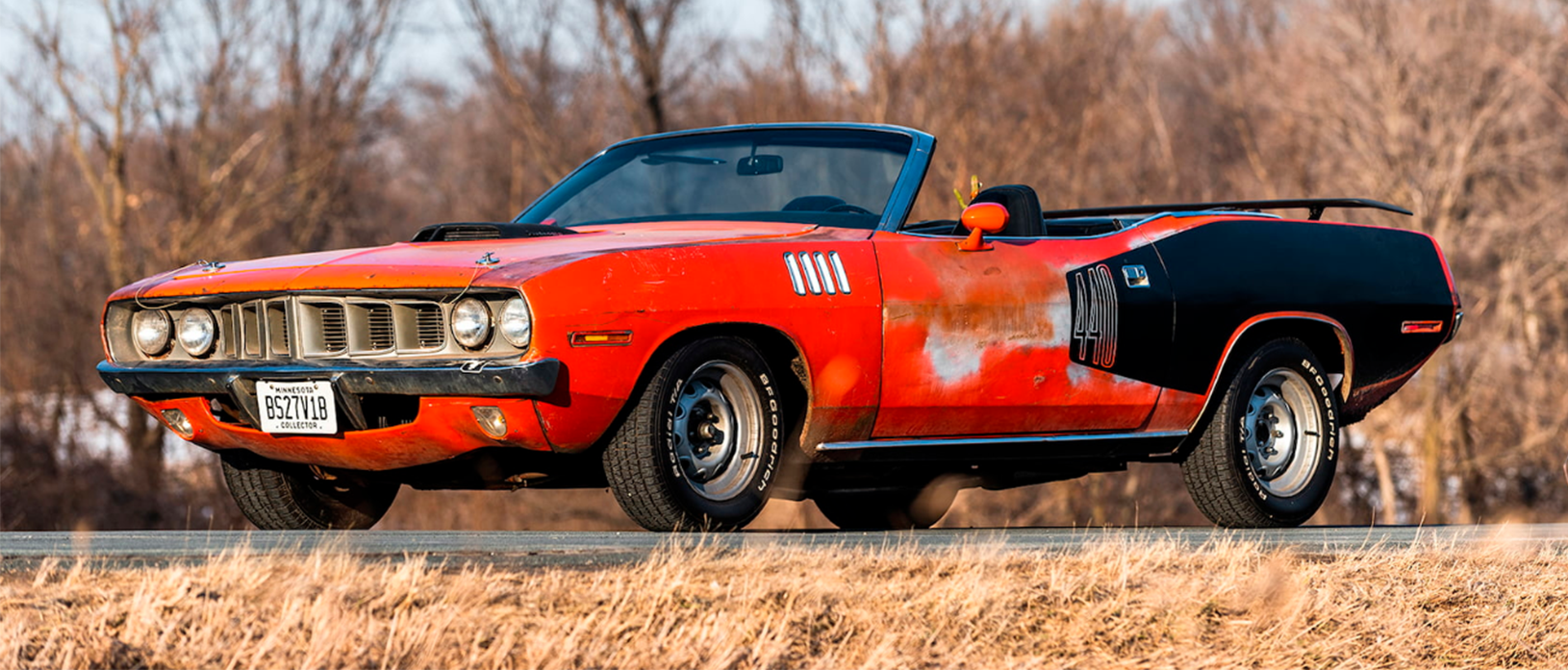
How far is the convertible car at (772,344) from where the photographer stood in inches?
211

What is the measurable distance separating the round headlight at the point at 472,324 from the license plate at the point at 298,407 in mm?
449

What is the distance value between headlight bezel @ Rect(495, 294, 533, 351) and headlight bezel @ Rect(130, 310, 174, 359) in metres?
1.40

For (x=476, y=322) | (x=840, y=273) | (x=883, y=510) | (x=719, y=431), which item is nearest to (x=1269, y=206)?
(x=883, y=510)

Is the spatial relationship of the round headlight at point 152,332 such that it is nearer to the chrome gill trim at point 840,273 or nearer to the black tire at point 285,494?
the black tire at point 285,494

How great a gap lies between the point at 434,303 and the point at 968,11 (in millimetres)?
17610

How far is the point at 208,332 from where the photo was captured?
584cm

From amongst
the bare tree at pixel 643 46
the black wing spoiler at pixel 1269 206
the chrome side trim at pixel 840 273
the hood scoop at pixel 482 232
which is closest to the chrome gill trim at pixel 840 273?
the chrome side trim at pixel 840 273

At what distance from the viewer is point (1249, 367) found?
7.37 meters

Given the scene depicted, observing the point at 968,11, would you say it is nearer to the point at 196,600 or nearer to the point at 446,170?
the point at 196,600

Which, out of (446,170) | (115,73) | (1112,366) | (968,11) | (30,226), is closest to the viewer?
(1112,366)

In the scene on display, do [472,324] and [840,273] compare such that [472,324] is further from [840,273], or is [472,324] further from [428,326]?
[840,273]

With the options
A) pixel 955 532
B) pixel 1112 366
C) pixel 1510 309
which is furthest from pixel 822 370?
pixel 1510 309

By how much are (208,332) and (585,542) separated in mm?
1498

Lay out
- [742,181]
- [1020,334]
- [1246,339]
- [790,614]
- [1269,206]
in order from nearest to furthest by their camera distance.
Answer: [790,614] → [1020,334] → [742,181] → [1246,339] → [1269,206]
